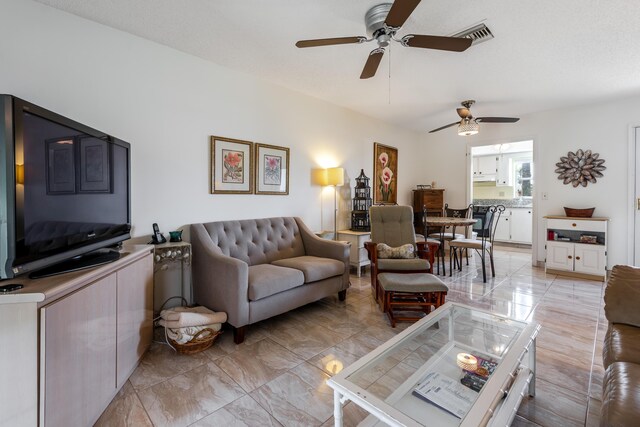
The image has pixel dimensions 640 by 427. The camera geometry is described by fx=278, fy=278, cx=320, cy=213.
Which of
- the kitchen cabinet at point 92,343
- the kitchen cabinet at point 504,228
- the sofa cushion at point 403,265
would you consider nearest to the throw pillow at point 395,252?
the sofa cushion at point 403,265

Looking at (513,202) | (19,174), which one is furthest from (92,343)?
(513,202)

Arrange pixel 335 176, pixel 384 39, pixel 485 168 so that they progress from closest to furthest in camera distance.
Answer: pixel 384 39, pixel 335 176, pixel 485 168

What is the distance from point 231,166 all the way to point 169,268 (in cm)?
125

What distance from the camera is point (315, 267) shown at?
2.76m

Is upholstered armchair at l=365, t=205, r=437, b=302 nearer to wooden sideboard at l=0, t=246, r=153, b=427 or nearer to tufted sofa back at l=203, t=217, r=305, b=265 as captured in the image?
tufted sofa back at l=203, t=217, r=305, b=265

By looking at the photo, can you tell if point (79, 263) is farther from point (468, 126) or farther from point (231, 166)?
point (468, 126)

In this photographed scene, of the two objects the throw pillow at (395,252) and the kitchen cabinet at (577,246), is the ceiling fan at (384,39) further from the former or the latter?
the kitchen cabinet at (577,246)

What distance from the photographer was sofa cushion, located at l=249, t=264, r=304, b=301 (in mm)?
2266

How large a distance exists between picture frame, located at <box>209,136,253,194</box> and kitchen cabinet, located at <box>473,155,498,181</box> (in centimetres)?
679

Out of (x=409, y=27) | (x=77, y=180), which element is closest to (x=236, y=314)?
(x=77, y=180)

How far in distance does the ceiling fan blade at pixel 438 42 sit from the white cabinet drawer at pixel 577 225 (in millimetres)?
3799

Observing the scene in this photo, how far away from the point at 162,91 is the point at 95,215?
5.01 ft

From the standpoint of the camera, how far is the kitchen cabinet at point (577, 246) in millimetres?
3992

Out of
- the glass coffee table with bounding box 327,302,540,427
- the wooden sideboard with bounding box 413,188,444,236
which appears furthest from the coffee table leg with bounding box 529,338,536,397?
the wooden sideboard with bounding box 413,188,444,236
